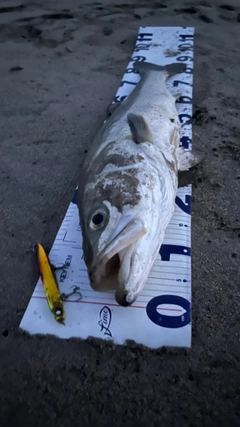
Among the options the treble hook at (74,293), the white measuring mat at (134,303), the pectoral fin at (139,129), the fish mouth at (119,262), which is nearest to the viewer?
the fish mouth at (119,262)

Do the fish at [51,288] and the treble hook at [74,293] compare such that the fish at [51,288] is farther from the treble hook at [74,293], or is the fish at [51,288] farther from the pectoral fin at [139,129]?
the pectoral fin at [139,129]

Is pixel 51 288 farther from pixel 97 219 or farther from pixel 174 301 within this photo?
pixel 174 301

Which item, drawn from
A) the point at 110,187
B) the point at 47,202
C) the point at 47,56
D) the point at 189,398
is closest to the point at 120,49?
the point at 47,56

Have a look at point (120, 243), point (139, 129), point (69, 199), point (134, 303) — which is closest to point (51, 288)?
point (134, 303)

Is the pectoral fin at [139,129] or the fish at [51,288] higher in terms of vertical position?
the pectoral fin at [139,129]

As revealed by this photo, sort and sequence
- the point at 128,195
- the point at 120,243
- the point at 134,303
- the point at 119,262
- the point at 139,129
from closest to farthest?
1. the point at 120,243
2. the point at 119,262
3. the point at 128,195
4. the point at 134,303
5. the point at 139,129

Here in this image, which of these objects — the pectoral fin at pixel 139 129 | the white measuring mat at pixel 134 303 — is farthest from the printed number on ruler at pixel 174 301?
the pectoral fin at pixel 139 129

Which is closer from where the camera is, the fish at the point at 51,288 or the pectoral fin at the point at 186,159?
the fish at the point at 51,288
